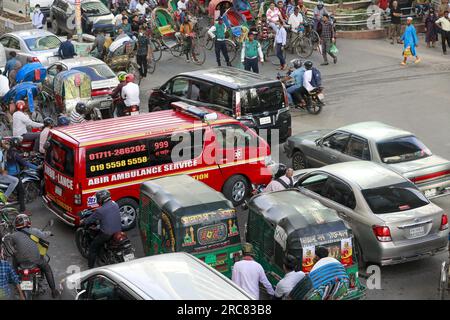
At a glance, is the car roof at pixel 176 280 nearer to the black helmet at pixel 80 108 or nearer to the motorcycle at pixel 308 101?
the black helmet at pixel 80 108

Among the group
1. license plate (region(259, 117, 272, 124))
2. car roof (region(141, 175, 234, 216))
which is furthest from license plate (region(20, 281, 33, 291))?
license plate (region(259, 117, 272, 124))

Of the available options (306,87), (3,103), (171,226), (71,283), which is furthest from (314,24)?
(71,283)

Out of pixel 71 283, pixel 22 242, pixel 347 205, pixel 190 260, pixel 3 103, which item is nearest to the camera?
pixel 190 260

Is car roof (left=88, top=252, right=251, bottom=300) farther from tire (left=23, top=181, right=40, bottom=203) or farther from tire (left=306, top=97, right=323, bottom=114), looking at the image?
tire (left=306, top=97, right=323, bottom=114)

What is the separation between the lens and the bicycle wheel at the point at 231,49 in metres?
28.3

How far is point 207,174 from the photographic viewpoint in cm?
1652

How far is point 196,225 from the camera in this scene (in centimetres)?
1279

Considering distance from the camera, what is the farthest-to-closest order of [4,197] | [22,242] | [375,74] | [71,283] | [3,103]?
1. [375,74]
2. [3,103]
3. [4,197]
4. [22,242]
5. [71,283]

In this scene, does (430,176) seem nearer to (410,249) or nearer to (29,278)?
(410,249)

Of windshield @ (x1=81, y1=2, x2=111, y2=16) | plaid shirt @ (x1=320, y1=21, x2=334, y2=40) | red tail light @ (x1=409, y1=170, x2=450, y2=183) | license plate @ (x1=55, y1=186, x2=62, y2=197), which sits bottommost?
license plate @ (x1=55, y1=186, x2=62, y2=197)

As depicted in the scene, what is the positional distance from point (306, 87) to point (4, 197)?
31.2ft

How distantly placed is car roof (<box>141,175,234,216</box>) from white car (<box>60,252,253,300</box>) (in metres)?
2.60

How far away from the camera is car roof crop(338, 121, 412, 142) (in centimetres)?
1691
